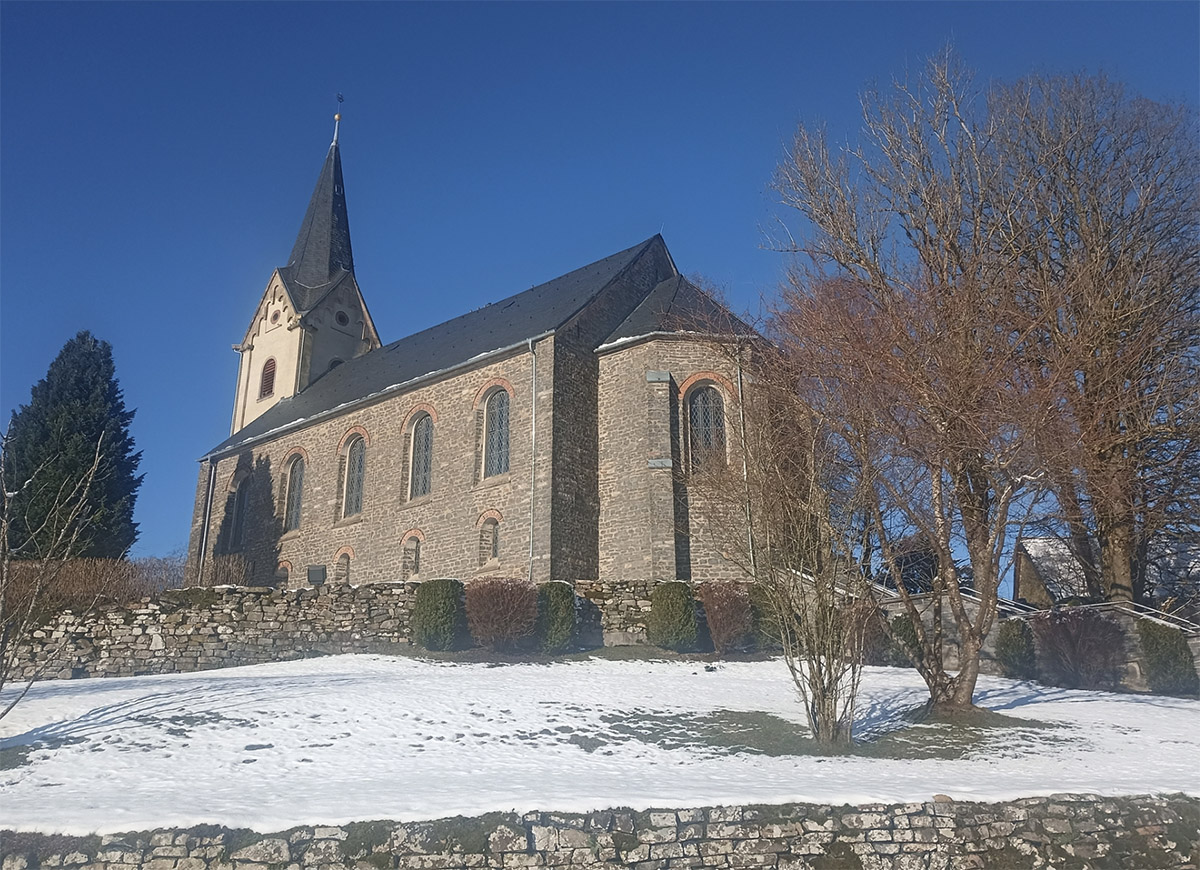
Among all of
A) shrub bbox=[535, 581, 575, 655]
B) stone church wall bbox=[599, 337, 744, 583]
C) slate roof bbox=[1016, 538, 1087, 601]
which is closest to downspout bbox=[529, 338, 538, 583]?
stone church wall bbox=[599, 337, 744, 583]

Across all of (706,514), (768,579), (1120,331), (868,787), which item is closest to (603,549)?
(706,514)

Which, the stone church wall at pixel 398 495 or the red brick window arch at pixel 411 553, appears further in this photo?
the red brick window arch at pixel 411 553

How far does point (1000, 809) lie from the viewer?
8.04 metres

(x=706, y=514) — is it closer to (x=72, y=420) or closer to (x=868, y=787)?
(x=868, y=787)

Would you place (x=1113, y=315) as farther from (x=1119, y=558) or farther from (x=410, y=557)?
(x=410, y=557)

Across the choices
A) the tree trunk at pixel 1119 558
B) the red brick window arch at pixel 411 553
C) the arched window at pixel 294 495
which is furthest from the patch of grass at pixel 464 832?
the arched window at pixel 294 495

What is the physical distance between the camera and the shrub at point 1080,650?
606 inches

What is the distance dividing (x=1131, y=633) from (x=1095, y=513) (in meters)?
2.87

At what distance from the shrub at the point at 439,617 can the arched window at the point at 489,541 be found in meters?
4.71

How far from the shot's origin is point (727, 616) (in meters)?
17.2

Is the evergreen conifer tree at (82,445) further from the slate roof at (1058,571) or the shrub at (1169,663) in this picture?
the slate roof at (1058,571)

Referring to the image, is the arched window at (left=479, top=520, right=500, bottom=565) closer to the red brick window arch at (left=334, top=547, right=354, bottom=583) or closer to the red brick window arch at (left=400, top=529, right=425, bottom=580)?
the red brick window arch at (left=400, top=529, right=425, bottom=580)

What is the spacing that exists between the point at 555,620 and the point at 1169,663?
10433mm

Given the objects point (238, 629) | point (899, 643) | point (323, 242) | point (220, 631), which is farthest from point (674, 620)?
point (323, 242)
